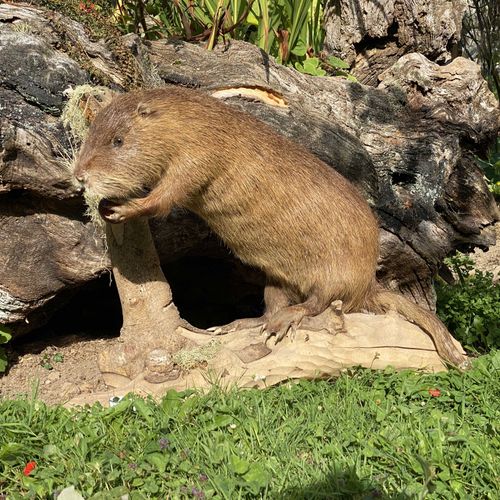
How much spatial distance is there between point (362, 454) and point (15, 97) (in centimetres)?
283

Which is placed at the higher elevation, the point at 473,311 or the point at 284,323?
the point at 284,323

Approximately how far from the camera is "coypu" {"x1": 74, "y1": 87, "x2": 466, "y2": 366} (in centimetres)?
368

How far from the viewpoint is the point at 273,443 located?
3.26 metres

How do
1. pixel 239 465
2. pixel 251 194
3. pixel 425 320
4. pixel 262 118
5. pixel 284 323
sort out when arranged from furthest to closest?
1. pixel 262 118
2. pixel 425 320
3. pixel 284 323
4. pixel 251 194
5. pixel 239 465

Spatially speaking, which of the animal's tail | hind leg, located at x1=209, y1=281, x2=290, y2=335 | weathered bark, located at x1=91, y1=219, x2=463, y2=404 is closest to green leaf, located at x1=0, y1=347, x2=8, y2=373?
weathered bark, located at x1=91, y1=219, x2=463, y2=404

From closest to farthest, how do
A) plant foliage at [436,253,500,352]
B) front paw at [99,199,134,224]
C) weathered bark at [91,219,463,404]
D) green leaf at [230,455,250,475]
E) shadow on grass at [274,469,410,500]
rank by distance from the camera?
shadow on grass at [274,469,410,500], green leaf at [230,455,250,475], front paw at [99,199,134,224], weathered bark at [91,219,463,404], plant foliage at [436,253,500,352]

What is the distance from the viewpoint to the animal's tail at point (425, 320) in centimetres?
421

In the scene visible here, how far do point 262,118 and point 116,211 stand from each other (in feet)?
5.04

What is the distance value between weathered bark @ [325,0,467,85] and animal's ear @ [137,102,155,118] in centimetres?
330

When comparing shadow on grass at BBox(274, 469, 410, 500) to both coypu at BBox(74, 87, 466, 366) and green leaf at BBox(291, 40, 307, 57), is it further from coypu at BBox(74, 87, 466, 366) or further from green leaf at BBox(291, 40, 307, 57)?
green leaf at BBox(291, 40, 307, 57)

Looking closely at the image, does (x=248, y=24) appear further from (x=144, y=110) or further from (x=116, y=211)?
(x=116, y=211)

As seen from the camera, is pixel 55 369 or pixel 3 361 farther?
pixel 55 369

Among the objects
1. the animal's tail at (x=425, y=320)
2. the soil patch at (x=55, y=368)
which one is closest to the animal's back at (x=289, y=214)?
the animal's tail at (x=425, y=320)

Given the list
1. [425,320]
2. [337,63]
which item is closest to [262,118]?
[425,320]
